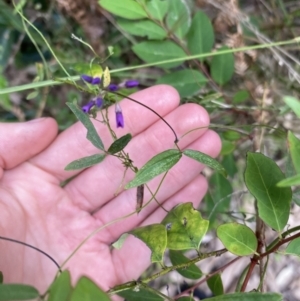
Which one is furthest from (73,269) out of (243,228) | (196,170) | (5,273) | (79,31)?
(79,31)

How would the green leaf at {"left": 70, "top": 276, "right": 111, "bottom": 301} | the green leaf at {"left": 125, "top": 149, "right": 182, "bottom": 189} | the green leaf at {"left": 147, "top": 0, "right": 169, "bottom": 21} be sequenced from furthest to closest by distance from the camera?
the green leaf at {"left": 147, "top": 0, "right": 169, "bottom": 21} < the green leaf at {"left": 125, "top": 149, "right": 182, "bottom": 189} < the green leaf at {"left": 70, "top": 276, "right": 111, "bottom": 301}

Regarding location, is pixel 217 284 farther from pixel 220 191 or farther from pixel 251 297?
pixel 220 191

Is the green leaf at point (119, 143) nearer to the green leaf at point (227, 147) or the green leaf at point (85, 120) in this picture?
the green leaf at point (85, 120)

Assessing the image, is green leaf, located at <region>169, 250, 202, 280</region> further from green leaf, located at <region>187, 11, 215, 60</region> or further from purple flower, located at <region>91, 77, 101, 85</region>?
green leaf, located at <region>187, 11, 215, 60</region>

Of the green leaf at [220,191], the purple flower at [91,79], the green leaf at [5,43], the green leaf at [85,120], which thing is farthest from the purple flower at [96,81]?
the green leaf at [5,43]

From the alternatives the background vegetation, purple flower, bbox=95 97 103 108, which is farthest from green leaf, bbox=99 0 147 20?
purple flower, bbox=95 97 103 108

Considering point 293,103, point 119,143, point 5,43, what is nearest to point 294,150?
point 293,103
